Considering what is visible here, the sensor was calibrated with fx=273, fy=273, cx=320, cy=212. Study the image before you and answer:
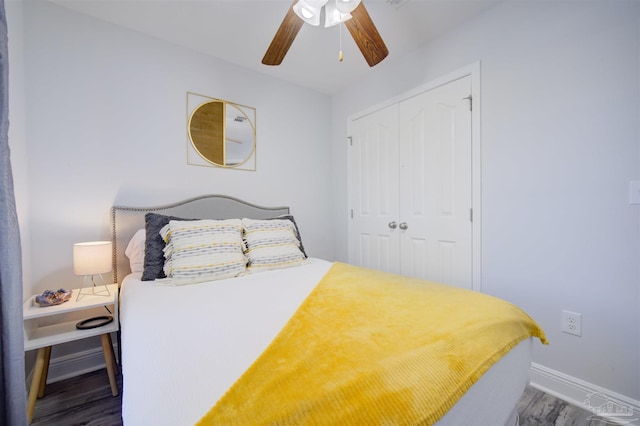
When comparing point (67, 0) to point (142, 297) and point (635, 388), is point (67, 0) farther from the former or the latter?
point (635, 388)

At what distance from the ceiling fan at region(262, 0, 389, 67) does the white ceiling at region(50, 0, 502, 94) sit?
436 mm

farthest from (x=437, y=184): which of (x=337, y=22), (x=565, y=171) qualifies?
(x=337, y=22)

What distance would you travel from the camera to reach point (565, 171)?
1633mm

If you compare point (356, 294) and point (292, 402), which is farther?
point (356, 294)

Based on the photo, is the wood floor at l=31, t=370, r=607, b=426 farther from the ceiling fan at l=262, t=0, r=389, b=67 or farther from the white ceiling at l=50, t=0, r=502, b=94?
the white ceiling at l=50, t=0, r=502, b=94

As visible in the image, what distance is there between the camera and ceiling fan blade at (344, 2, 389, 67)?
1.51 m

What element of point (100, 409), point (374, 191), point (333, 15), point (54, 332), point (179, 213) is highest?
point (333, 15)

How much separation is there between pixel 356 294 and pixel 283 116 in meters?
2.26

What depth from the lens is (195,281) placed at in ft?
5.36

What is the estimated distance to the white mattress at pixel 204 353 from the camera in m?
0.62

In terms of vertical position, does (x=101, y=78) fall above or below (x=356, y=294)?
above

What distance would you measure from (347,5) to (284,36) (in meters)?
0.42

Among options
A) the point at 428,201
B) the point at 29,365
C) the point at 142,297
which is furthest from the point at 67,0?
the point at 428,201

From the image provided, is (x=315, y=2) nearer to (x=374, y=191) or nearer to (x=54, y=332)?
(x=374, y=191)
